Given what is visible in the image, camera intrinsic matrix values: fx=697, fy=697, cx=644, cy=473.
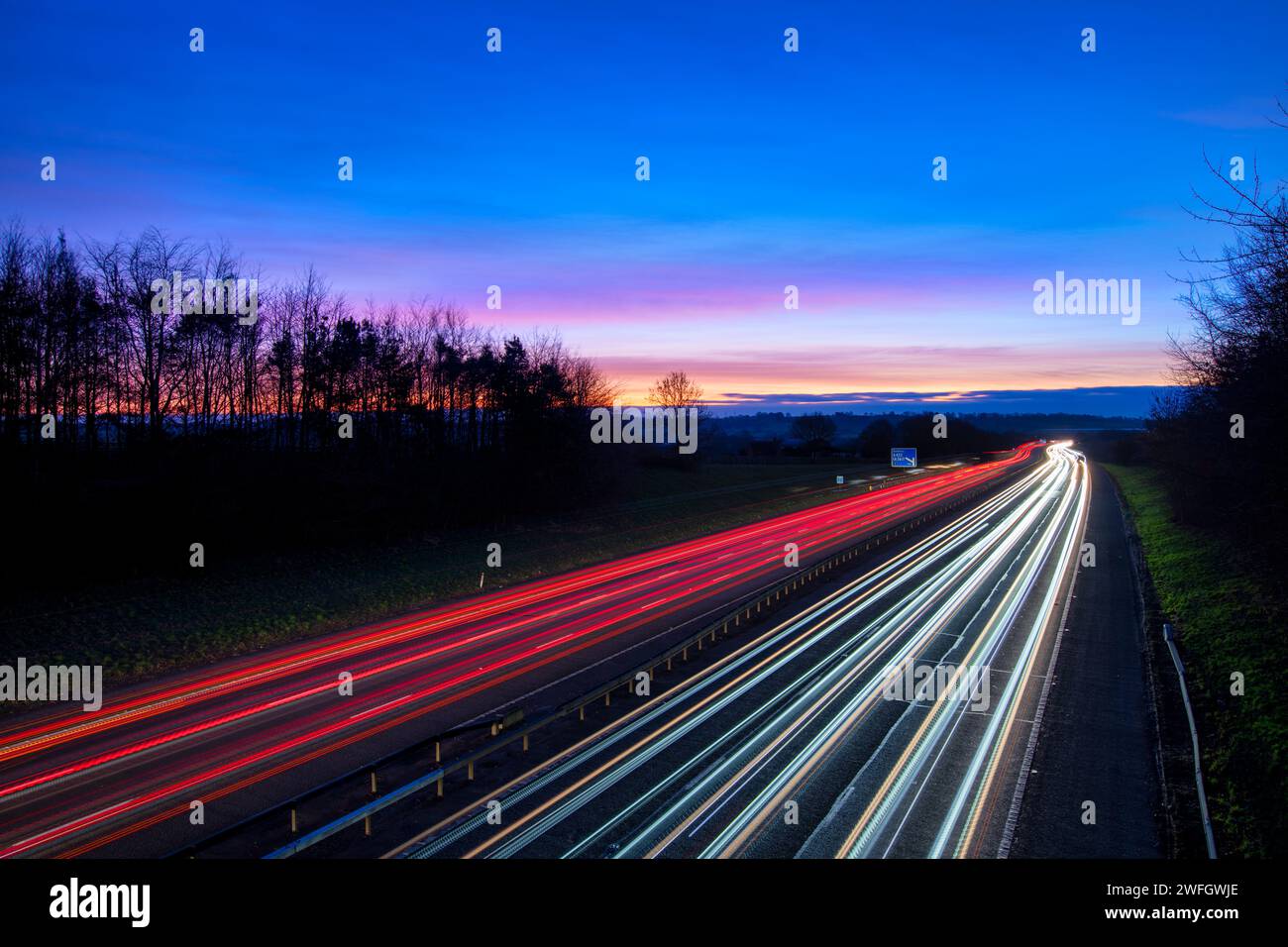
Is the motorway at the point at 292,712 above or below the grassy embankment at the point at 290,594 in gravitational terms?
below

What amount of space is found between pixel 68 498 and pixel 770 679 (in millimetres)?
23060

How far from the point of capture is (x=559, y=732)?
1334 cm

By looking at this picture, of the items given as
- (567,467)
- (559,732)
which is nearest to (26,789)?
(559,732)

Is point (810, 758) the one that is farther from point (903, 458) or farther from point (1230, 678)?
point (903, 458)

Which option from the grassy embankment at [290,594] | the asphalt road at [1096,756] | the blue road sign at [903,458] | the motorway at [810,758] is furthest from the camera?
the blue road sign at [903,458]

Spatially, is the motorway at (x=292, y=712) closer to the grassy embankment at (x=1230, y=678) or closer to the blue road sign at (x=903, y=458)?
the grassy embankment at (x=1230, y=678)

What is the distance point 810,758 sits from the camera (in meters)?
12.1

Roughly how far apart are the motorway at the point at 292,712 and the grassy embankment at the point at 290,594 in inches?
64.3

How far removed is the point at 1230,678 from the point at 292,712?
808 inches

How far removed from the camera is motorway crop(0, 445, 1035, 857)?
10.3 metres

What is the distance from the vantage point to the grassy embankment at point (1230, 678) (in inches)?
401

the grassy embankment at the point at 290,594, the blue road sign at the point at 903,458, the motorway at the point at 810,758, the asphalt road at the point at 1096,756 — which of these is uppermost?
the blue road sign at the point at 903,458

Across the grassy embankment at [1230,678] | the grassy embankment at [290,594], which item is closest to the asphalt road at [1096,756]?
the grassy embankment at [1230,678]
